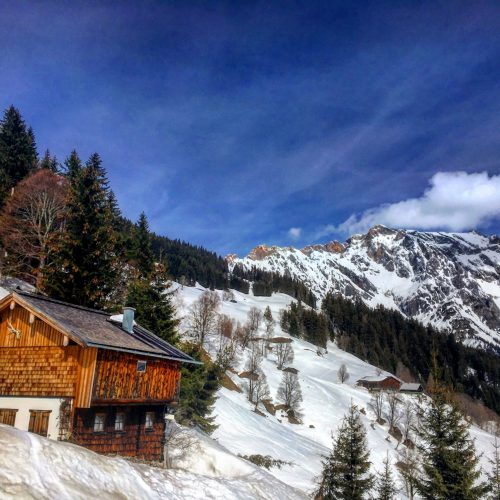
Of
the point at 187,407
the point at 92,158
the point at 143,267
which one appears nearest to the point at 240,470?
the point at 187,407

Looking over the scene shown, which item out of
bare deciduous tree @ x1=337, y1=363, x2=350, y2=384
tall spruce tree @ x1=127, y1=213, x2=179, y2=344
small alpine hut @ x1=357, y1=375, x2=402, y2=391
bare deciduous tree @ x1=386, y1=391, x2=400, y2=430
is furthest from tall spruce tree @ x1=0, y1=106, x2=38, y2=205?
small alpine hut @ x1=357, y1=375, x2=402, y2=391

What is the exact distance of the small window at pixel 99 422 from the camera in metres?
20.2

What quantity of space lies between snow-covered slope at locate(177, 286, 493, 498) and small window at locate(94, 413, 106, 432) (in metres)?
14.8

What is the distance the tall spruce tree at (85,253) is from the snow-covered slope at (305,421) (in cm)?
1460

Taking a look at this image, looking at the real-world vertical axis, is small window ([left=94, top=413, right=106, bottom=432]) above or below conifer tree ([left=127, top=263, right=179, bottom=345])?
below

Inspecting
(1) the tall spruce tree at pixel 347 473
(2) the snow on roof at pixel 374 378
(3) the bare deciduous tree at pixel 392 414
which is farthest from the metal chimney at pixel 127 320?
(2) the snow on roof at pixel 374 378

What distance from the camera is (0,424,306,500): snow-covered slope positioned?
938 centimetres

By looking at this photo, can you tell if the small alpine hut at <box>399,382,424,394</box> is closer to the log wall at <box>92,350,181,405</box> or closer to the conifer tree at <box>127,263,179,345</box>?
the conifer tree at <box>127,263,179,345</box>

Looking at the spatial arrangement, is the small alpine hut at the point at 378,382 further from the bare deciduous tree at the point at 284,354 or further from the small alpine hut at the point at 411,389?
the bare deciduous tree at the point at 284,354

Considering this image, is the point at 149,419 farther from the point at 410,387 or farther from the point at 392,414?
the point at 410,387

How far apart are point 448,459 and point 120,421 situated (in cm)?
1817

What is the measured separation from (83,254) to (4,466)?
2579 centimetres

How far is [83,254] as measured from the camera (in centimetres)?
3356

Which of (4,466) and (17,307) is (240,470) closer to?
(17,307)
